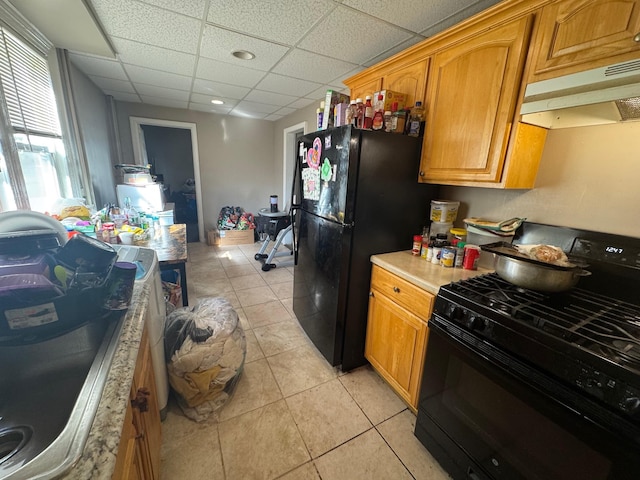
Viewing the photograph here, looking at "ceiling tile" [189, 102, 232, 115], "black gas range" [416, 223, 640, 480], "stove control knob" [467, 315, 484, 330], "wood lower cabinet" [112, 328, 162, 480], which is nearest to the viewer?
"wood lower cabinet" [112, 328, 162, 480]

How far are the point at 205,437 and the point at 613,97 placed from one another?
228cm

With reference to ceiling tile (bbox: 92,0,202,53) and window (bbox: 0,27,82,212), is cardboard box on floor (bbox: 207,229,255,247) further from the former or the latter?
ceiling tile (bbox: 92,0,202,53)

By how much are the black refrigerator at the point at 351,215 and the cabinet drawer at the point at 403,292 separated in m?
0.09

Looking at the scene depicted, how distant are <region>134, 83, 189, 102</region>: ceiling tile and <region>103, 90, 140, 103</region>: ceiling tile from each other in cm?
22

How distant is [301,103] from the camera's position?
347cm

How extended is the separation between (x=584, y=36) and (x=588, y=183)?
63 cm

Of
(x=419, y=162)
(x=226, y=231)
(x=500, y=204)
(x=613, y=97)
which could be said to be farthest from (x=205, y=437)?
(x=226, y=231)

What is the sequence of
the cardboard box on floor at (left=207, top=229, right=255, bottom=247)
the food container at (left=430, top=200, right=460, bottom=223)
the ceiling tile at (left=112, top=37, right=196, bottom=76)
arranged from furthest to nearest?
the cardboard box on floor at (left=207, top=229, right=255, bottom=247) → the ceiling tile at (left=112, top=37, right=196, bottom=76) → the food container at (left=430, top=200, right=460, bottom=223)

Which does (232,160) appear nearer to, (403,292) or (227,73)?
(227,73)

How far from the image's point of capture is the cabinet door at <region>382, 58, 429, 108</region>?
156 centimetres

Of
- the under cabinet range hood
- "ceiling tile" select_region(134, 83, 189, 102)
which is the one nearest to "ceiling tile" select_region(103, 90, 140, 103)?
"ceiling tile" select_region(134, 83, 189, 102)

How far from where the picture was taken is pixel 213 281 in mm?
3188

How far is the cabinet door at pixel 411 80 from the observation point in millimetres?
1561

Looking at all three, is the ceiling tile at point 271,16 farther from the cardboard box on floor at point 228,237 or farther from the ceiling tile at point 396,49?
the cardboard box on floor at point 228,237
